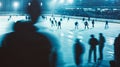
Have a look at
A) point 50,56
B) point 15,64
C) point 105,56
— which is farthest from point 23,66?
point 105,56

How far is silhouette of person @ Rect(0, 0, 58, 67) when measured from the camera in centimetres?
312

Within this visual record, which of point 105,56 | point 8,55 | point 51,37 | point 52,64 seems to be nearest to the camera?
point 8,55

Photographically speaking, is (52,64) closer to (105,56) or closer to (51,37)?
(51,37)

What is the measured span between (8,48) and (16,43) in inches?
4.4

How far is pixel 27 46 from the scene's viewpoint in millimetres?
3223

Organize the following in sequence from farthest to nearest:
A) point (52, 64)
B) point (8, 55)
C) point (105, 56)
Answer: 1. point (105, 56)
2. point (52, 64)
3. point (8, 55)

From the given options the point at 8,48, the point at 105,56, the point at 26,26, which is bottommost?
the point at 105,56

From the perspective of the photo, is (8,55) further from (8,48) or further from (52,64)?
(52,64)

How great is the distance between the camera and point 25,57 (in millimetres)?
3164

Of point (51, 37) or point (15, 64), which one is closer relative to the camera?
point (15, 64)

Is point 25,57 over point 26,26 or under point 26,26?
under

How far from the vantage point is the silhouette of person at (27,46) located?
123 inches

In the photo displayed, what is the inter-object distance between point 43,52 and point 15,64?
14.2 inches

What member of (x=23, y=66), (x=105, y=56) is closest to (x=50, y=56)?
(x=23, y=66)
